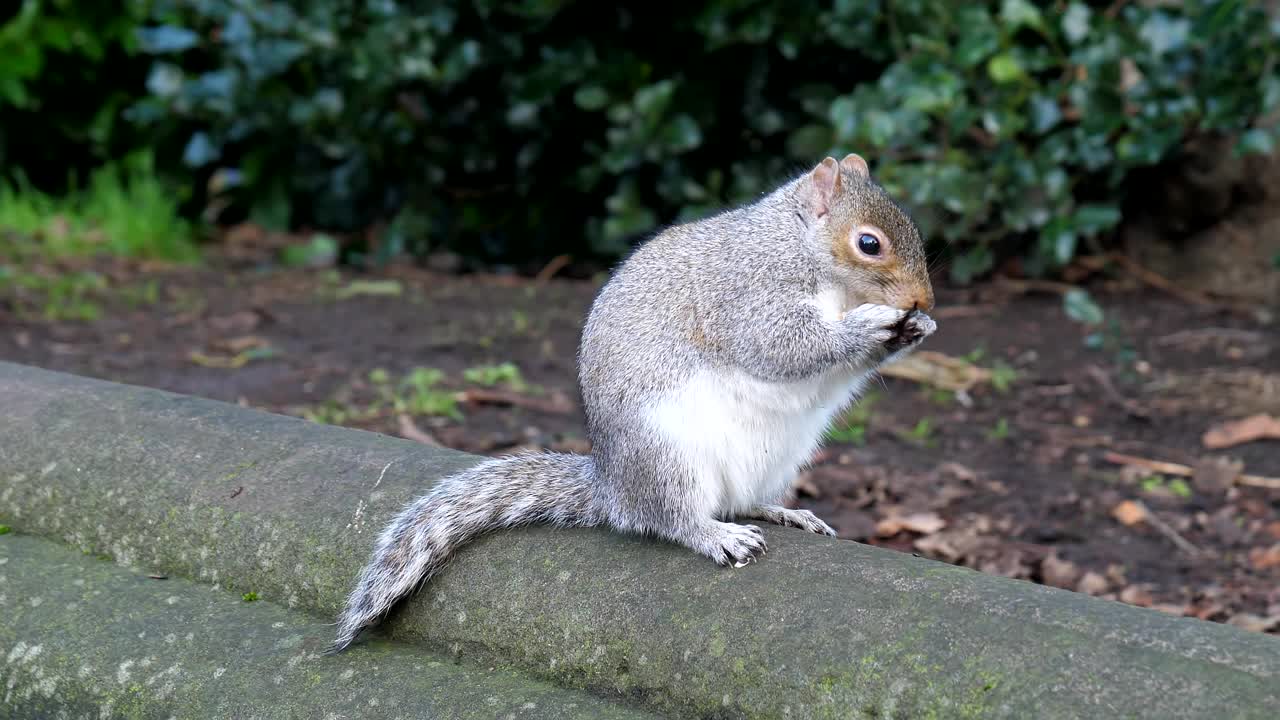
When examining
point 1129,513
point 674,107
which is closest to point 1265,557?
point 1129,513

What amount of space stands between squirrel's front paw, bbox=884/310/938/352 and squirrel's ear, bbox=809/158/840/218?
0.25 m

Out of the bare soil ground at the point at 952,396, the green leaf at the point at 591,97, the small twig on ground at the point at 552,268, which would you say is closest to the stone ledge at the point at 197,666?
the bare soil ground at the point at 952,396

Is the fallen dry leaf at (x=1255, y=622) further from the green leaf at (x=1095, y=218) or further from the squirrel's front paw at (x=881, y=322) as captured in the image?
the green leaf at (x=1095, y=218)

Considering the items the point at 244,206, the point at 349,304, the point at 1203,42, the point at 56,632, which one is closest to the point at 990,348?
the point at 1203,42

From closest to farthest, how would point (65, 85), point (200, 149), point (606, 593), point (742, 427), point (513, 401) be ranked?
point (606, 593) < point (742, 427) < point (513, 401) < point (200, 149) < point (65, 85)

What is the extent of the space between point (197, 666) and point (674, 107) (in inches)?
144

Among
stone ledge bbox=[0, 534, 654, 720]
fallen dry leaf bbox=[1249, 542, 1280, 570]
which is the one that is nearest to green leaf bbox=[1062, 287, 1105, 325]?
fallen dry leaf bbox=[1249, 542, 1280, 570]

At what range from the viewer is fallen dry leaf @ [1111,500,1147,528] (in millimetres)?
3299

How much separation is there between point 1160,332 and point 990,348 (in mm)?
603

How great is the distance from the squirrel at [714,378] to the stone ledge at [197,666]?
0.10 m

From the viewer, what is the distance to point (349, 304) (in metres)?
5.13

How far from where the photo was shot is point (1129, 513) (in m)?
3.32

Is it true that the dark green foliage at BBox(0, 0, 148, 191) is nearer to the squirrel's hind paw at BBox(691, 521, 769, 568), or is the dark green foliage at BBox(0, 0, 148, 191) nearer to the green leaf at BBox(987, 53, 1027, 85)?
the green leaf at BBox(987, 53, 1027, 85)

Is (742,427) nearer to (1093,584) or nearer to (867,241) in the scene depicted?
(867,241)
